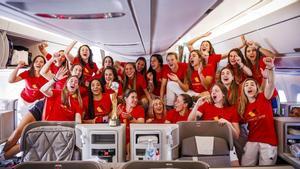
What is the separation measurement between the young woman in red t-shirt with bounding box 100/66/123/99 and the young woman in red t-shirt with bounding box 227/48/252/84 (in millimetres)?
1457

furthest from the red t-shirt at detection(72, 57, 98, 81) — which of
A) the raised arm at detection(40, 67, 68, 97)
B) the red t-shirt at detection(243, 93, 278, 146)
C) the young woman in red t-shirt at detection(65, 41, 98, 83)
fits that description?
the red t-shirt at detection(243, 93, 278, 146)

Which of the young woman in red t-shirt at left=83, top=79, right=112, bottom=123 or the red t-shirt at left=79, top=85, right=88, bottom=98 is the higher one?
the red t-shirt at left=79, top=85, right=88, bottom=98

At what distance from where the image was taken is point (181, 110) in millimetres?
3711

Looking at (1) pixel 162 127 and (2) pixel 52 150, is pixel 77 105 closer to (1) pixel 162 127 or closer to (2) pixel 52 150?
(2) pixel 52 150

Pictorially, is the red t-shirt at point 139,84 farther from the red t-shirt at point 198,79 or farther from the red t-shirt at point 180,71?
the red t-shirt at point 198,79

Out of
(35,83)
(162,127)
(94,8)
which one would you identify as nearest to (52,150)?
(35,83)

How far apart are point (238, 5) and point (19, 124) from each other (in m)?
3.00

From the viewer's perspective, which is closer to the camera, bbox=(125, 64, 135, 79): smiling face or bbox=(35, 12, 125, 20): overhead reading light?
bbox=(35, 12, 125, 20): overhead reading light

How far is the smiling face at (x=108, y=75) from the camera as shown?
146 inches

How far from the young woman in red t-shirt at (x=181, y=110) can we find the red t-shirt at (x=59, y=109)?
118 cm

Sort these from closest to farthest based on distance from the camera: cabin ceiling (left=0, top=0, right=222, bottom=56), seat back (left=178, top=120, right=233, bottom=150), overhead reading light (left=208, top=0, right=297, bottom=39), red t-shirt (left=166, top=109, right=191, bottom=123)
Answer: cabin ceiling (left=0, top=0, right=222, bottom=56) → overhead reading light (left=208, top=0, right=297, bottom=39) → seat back (left=178, top=120, right=233, bottom=150) → red t-shirt (left=166, top=109, right=191, bottom=123)

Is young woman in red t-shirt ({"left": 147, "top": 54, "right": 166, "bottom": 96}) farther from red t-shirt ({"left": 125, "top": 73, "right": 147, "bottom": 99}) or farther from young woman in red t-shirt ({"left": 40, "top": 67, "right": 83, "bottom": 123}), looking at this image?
young woman in red t-shirt ({"left": 40, "top": 67, "right": 83, "bottom": 123})

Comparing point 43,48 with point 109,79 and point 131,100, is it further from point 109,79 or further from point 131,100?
point 131,100

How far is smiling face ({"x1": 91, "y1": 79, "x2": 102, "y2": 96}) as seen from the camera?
371cm
